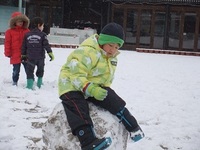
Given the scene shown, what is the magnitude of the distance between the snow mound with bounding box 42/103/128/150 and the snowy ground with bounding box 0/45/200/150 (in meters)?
0.92

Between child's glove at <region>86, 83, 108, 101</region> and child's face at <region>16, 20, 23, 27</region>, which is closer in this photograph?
child's glove at <region>86, 83, 108, 101</region>

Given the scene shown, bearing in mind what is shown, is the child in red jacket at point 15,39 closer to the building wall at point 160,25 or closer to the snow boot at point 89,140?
the snow boot at point 89,140

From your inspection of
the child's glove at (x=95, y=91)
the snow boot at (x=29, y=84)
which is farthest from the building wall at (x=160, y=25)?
the child's glove at (x=95, y=91)

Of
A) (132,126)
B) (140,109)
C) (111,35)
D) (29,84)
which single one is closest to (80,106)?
(132,126)

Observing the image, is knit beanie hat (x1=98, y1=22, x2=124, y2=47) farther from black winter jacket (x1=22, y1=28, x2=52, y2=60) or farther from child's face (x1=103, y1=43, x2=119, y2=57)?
black winter jacket (x1=22, y1=28, x2=52, y2=60)

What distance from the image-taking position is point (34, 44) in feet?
22.4

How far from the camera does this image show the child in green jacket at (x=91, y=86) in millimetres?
2695

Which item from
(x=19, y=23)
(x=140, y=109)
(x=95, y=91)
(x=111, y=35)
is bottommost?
(x=140, y=109)

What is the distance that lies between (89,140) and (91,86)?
0.42m

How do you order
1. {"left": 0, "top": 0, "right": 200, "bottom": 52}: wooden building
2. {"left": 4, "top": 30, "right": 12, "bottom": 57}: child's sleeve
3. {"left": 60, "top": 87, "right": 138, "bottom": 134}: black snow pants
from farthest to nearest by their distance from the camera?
1. {"left": 0, "top": 0, "right": 200, "bottom": 52}: wooden building
2. {"left": 4, "top": 30, "right": 12, "bottom": 57}: child's sleeve
3. {"left": 60, "top": 87, "right": 138, "bottom": 134}: black snow pants

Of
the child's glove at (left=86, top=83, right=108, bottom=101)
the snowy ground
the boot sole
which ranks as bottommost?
the snowy ground

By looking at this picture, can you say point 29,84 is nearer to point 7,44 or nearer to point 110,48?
point 7,44

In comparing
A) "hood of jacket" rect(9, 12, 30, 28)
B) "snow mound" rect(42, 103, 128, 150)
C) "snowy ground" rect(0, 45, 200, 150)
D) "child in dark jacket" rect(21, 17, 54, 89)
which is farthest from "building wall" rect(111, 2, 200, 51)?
"snow mound" rect(42, 103, 128, 150)

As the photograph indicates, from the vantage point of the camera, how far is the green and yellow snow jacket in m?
2.75
